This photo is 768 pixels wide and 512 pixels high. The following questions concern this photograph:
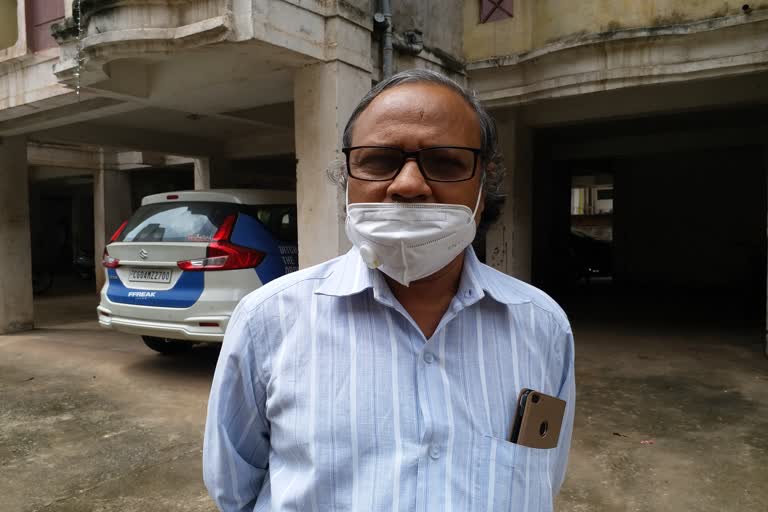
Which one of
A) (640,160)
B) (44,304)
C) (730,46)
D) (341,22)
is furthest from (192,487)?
(640,160)

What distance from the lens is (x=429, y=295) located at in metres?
1.44

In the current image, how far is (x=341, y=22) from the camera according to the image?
5.05m

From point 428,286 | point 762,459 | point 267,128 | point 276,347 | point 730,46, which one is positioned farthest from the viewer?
point 267,128

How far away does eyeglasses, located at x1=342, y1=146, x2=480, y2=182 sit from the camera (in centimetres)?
135

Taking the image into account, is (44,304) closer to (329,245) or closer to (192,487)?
(329,245)

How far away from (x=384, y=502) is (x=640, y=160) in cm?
1494

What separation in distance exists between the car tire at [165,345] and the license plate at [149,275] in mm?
1184

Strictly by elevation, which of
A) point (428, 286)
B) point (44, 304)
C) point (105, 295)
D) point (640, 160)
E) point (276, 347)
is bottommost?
point (44, 304)

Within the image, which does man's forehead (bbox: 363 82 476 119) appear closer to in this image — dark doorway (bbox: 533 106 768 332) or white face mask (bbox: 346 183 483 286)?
white face mask (bbox: 346 183 483 286)

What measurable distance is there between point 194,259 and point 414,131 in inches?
172

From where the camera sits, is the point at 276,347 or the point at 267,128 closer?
the point at 276,347

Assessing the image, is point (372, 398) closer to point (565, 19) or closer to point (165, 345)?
point (165, 345)

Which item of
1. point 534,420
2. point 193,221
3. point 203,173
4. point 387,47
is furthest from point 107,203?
point 534,420

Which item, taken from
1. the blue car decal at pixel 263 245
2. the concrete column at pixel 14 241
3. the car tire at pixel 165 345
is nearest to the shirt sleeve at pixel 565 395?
the blue car decal at pixel 263 245
